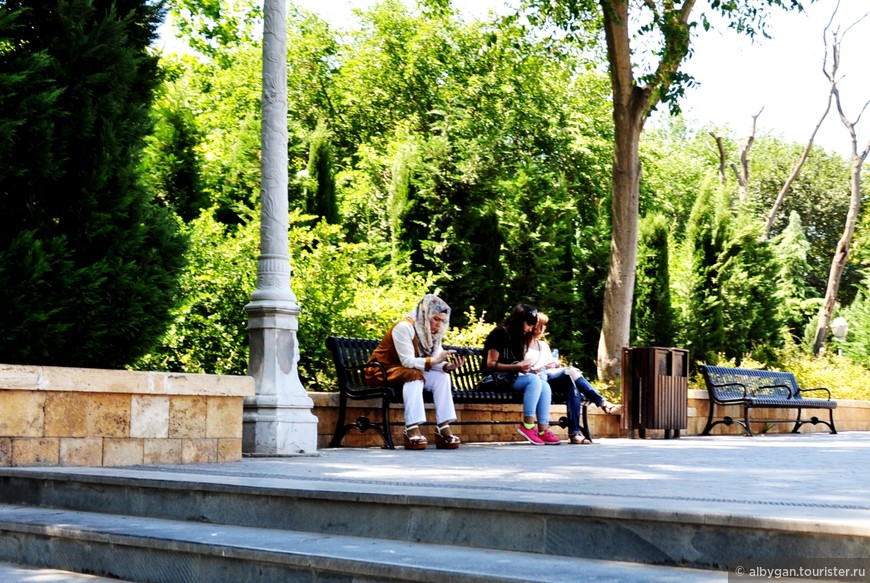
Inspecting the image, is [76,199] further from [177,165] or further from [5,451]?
[177,165]

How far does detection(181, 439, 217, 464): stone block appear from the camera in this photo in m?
7.88

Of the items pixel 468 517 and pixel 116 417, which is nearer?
pixel 468 517

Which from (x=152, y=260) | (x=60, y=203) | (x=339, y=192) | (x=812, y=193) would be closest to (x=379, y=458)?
(x=152, y=260)

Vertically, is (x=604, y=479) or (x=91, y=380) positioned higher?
(x=91, y=380)

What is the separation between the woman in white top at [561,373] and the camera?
12.1m

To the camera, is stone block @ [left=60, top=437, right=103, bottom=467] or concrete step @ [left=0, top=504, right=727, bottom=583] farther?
stone block @ [left=60, top=437, right=103, bottom=467]

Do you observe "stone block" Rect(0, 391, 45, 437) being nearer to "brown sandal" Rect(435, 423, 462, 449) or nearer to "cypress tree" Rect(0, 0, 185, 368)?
"cypress tree" Rect(0, 0, 185, 368)

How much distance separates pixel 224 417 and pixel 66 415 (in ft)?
4.06

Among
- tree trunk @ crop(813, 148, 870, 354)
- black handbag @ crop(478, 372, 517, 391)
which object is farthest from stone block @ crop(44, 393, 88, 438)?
tree trunk @ crop(813, 148, 870, 354)

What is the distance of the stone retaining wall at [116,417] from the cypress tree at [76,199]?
1.88 ft

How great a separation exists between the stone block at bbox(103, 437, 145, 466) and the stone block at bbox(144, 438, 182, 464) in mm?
36

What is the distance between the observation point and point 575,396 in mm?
12367

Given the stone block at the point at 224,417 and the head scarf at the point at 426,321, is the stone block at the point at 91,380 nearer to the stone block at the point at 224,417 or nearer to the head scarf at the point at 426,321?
the stone block at the point at 224,417

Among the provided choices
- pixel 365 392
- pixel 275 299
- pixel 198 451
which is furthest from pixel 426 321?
pixel 198 451
